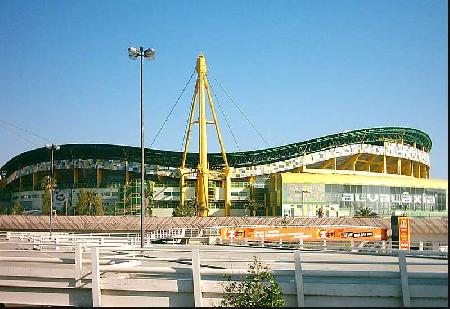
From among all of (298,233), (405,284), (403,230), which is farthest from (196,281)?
(298,233)

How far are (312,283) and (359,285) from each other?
89 centimetres

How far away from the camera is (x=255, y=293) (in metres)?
10.1

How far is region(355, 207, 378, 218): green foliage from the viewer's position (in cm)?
9764

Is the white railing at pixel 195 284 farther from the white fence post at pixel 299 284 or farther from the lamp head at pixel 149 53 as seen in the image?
the lamp head at pixel 149 53

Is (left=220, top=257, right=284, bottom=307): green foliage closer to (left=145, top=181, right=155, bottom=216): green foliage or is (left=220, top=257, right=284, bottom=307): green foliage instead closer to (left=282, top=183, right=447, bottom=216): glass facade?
(left=282, top=183, right=447, bottom=216): glass facade

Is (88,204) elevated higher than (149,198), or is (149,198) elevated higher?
(149,198)

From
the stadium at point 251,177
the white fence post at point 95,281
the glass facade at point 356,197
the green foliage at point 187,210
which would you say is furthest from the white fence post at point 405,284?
the glass facade at point 356,197

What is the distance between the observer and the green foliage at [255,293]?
10.0m

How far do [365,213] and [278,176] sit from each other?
17.5 metres

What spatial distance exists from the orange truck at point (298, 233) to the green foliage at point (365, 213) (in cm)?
3847

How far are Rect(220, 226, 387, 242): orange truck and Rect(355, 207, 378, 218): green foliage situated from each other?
38.5 m

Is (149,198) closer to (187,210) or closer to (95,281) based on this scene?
(187,210)

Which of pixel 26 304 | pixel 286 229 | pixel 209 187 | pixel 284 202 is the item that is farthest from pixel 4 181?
pixel 26 304

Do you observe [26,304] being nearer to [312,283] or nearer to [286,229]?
[312,283]
